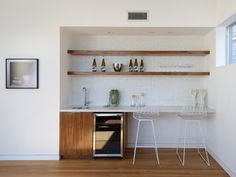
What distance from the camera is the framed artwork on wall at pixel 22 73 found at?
4.22 m

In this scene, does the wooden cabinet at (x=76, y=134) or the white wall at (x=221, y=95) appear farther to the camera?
the wooden cabinet at (x=76, y=134)

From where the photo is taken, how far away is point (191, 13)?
4.20 m

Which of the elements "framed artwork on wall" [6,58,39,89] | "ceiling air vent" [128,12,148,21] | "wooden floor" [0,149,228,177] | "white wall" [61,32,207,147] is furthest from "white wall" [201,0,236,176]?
"framed artwork on wall" [6,58,39,89]

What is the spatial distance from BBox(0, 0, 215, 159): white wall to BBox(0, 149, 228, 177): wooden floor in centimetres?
34

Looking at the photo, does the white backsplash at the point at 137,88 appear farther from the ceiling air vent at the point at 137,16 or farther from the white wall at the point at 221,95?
the ceiling air vent at the point at 137,16

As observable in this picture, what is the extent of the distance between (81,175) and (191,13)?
121 inches

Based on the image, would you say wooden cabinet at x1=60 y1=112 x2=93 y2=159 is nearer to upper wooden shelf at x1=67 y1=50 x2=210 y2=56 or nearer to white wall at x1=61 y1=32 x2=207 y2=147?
white wall at x1=61 y1=32 x2=207 y2=147

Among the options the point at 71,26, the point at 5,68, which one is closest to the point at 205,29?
the point at 71,26

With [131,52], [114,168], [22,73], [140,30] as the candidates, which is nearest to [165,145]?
[114,168]

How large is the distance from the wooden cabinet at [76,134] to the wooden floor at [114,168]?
0.16m

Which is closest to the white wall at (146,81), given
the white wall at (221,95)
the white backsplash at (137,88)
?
the white backsplash at (137,88)

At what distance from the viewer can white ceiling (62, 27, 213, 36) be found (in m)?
4.33

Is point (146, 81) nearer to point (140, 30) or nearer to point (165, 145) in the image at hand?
point (140, 30)

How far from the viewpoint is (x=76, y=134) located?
169 inches
